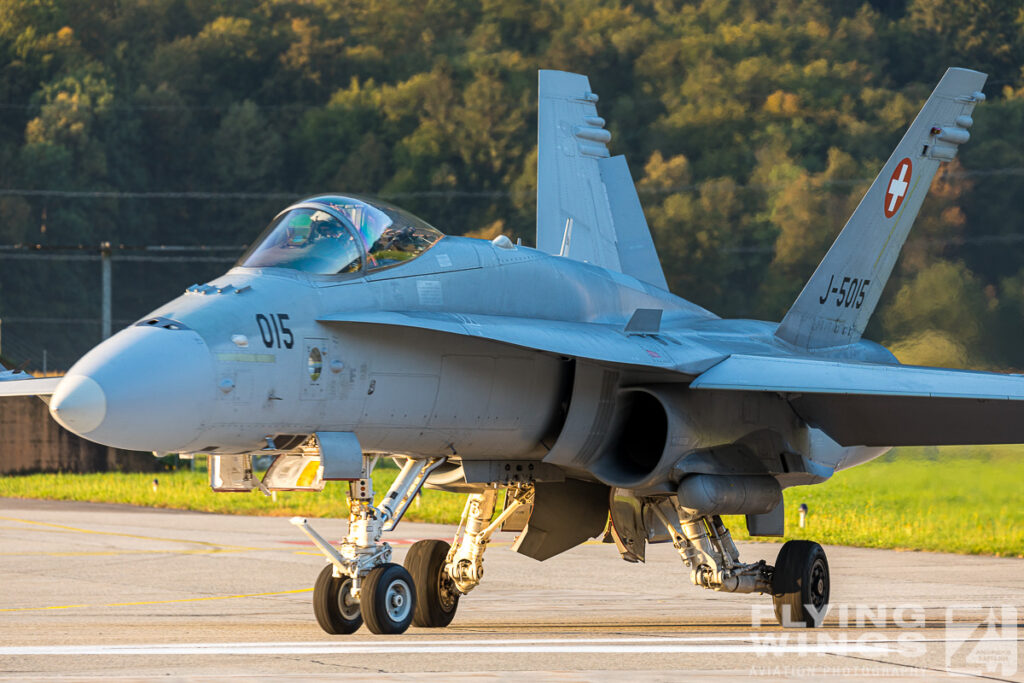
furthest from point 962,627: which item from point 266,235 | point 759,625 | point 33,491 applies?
point 33,491

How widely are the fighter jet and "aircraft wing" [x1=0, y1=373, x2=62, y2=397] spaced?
3cm

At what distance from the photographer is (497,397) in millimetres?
10102

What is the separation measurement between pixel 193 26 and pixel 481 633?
216ft

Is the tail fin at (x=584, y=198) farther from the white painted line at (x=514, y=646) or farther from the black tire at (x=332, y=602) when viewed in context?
the white painted line at (x=514, y=646)

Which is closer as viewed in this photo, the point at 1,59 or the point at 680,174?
the point at 680,174

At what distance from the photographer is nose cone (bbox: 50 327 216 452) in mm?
7902

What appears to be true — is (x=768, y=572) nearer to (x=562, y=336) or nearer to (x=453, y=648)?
(x=562, y=336)

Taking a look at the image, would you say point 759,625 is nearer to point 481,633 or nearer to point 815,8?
point 481,633

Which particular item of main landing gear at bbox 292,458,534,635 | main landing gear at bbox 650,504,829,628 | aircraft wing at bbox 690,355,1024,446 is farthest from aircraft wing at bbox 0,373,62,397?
main landing gear at bbox 650,504,829,628

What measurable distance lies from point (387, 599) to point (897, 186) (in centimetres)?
642

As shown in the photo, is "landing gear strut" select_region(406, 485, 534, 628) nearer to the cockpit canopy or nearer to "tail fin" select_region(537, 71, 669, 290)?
the cockpit canopy

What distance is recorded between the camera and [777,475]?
11406 mm

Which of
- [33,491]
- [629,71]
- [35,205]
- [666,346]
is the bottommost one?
[33,491]

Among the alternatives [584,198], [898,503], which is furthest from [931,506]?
[584,198]
